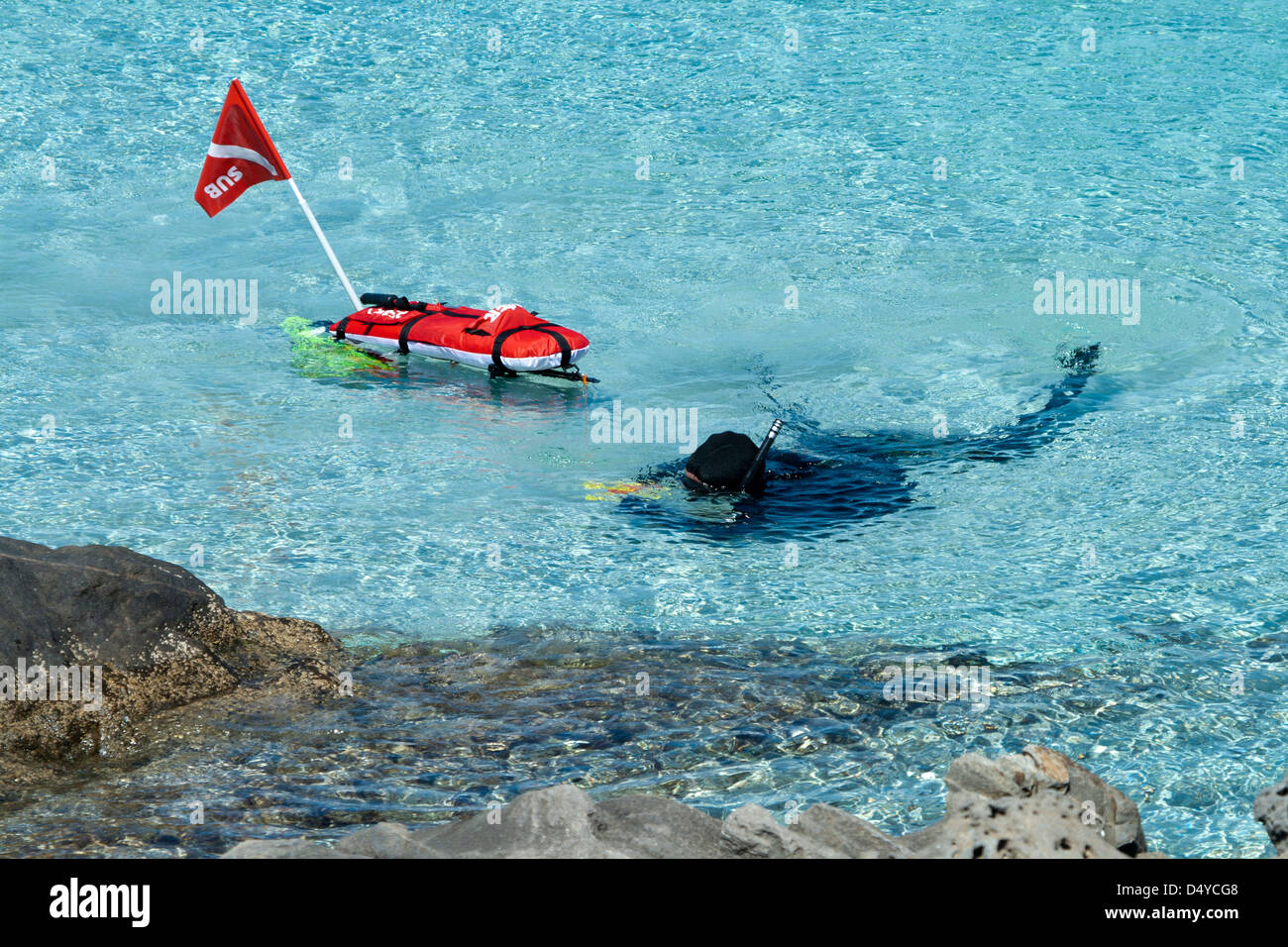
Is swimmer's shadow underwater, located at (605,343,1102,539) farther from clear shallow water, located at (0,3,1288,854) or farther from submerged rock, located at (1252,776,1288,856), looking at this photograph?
submerged rock, located at (1252,776,1288,856)

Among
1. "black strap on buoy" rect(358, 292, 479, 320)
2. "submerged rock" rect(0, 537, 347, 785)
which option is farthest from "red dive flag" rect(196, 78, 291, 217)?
"submerged rock" rect(0, 537, 347, 785)

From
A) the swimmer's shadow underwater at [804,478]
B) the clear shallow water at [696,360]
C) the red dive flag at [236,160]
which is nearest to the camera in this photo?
the clear shallow water at [696,360]

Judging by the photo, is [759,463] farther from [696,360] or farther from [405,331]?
[405,331]

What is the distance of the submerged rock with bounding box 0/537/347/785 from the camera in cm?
519

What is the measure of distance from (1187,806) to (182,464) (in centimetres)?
697

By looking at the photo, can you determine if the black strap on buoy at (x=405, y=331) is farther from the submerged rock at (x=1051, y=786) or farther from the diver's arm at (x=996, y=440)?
the submerged rock at (x=1051, y=786)

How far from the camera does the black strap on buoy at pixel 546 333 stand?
10586 millimetres

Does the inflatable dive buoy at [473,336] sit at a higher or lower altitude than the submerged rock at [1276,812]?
higher

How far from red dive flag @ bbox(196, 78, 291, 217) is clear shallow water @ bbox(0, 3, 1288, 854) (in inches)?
55.8

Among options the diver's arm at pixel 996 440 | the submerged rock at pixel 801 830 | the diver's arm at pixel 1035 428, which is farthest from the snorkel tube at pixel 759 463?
the submerged rock at pixel 801 830

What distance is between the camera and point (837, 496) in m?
8.66

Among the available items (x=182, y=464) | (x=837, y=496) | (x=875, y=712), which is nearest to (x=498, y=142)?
(x=182, y=464)

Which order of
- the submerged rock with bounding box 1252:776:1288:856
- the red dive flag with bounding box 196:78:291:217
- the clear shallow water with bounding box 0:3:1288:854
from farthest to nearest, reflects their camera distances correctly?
the red dive flag with bounding box 196:78:291:217
the clear shallow water with bounding box 0:3:1288:854
the submerged rock with bounding box 1252:776:1288:856
